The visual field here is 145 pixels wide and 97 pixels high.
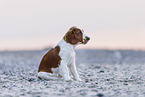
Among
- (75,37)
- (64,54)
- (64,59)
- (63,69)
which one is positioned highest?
(75,37)

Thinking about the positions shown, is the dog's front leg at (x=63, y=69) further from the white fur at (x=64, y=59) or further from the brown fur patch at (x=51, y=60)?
the brown fur patch at (x=51, y=60)

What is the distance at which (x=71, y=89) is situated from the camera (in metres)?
8.05

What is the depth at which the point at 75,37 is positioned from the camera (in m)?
9.12

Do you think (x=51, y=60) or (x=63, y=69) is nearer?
(x=63, y=69)

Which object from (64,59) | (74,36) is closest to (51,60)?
(64,59)

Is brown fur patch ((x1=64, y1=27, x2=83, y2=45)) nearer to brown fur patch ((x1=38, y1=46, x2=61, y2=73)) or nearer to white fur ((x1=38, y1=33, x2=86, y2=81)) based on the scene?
white fur ((x1=38, y1=33, x2=86, y2=81))

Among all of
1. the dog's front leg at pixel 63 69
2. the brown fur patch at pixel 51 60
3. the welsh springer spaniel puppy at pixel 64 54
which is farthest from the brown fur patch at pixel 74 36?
the dog's front leg at pixel 63 69

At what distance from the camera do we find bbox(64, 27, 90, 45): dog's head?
29.9ft

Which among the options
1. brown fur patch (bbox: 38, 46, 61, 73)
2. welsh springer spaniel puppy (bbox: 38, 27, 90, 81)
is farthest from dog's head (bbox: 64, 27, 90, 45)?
brown fur patch (bbox: 38, 46, 61, 73)

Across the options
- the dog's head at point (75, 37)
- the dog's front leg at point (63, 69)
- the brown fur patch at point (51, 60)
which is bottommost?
the dog's front leg at point (63, 69)

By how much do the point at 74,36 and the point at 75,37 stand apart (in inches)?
1.9

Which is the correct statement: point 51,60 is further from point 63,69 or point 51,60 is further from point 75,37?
point 75,37

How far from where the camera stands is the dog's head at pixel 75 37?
9117 mm

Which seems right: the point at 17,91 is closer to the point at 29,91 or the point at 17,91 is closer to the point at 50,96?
the point at 29,91
